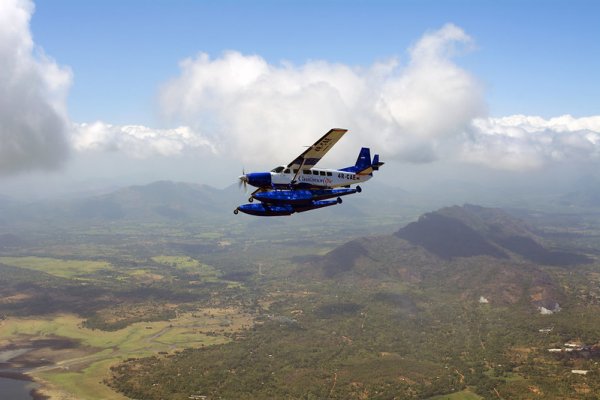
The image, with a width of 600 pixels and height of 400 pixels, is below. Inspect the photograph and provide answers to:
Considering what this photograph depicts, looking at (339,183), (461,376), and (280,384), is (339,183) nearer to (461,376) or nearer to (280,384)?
(280,384)

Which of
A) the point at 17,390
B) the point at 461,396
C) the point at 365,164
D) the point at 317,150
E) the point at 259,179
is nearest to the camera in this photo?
the point at 317,150

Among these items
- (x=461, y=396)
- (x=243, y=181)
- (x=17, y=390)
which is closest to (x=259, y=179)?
(x=243, y=181)

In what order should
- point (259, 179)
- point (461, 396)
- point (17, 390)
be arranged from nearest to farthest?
point (259, 179), point (461, 396), point (17, 390)

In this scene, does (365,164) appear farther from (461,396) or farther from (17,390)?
(17,390)

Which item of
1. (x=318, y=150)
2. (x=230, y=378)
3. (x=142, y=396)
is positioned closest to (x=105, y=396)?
(x=142, y=396)

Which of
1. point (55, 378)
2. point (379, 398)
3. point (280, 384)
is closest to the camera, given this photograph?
point (379, 398)

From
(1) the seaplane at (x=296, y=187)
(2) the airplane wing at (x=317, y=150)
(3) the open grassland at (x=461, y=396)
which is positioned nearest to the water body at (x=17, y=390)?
(3) the open grassland at (x=461, y=396)

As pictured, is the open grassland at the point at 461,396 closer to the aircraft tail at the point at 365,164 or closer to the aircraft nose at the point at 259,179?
the aircraft tail at the point at 365,164
